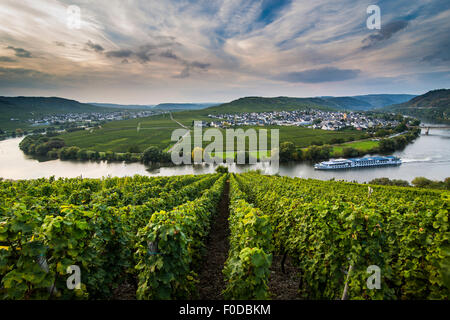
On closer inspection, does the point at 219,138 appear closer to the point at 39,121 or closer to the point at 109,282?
the point at 109,282

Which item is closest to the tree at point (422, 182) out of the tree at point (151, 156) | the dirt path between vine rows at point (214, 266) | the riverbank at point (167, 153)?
the riverbank at point (167, 153)

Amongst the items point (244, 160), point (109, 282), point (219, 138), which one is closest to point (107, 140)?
point (219, 138)

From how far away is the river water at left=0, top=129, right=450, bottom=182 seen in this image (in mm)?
46531

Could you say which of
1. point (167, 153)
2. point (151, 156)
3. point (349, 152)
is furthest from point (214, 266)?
point (349, 152)

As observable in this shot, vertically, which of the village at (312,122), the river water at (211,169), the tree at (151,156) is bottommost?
the river water at (211,169)

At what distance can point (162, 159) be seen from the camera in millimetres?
63719

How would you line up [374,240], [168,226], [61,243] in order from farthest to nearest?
[374,240]
[168,226]
[61,243]

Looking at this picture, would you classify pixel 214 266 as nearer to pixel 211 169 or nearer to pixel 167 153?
pixel 211 169

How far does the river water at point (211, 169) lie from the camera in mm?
46531

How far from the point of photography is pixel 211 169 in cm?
6028

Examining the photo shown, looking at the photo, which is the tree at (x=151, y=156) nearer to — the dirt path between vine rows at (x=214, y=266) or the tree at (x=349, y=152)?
the dirt path between vine rows at (x=214, y=266)

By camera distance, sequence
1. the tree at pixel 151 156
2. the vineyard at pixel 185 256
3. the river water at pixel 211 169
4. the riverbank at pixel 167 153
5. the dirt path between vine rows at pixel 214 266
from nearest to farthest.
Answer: the vineyard at pixel 185 256 → the dirt path between vine rows at pixel 214 266 → the river water at pixel 211 169 → the tree at pixel 151 156 → the riverbank at pixel 167 153
